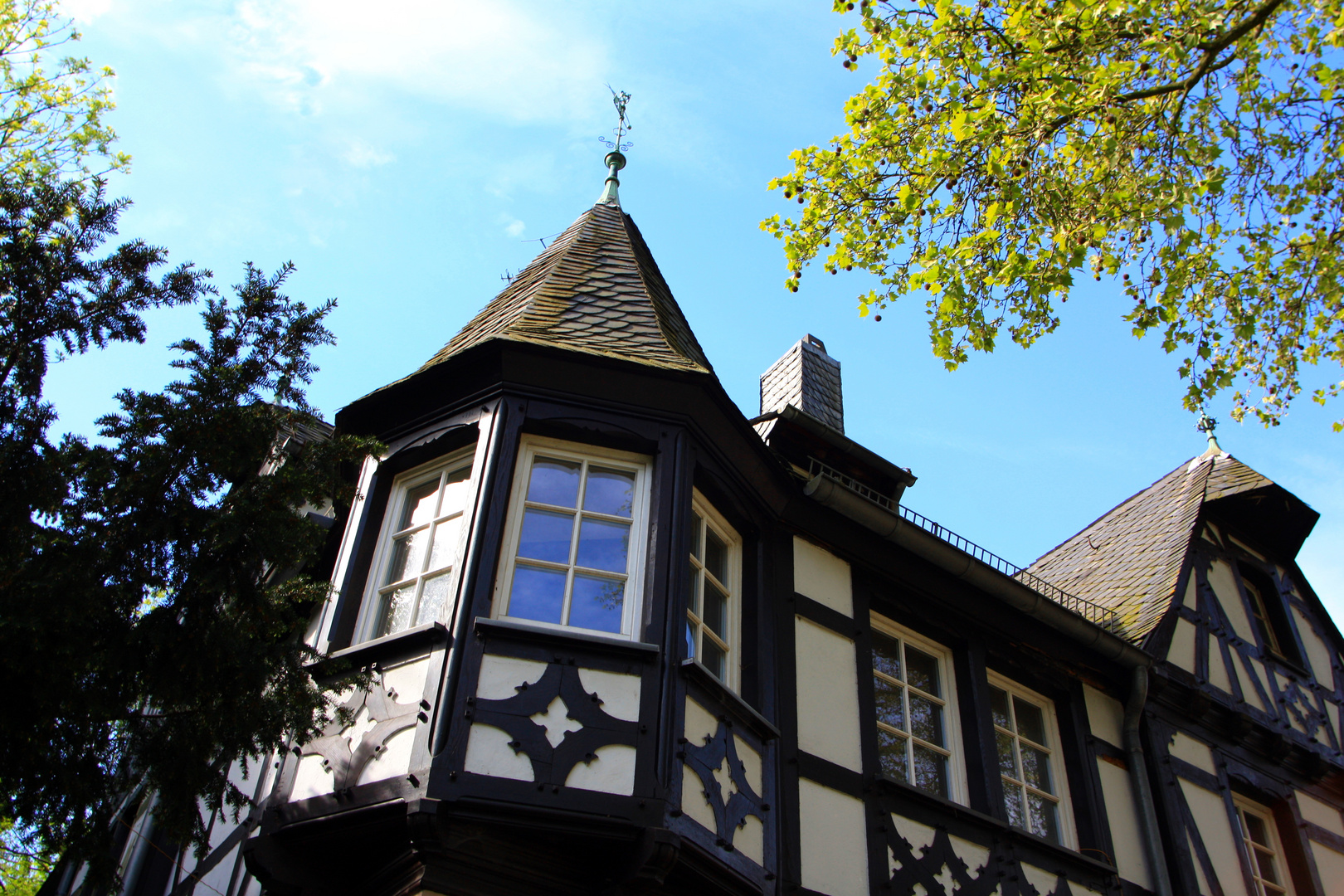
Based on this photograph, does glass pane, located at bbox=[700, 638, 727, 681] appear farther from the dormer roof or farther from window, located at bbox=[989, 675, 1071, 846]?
the dormer roof

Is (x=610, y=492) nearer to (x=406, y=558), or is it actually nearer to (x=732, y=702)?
(x=406, y=558)

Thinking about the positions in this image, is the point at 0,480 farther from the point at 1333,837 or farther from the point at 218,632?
the point at 1333,837

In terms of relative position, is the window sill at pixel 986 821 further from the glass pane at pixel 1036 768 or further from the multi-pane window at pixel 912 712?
the glass pane at pixel 1036 768

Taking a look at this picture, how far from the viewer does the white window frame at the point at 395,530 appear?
22.0ft

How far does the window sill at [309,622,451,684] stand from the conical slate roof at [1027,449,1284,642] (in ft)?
24.1

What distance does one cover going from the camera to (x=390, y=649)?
20.7ft

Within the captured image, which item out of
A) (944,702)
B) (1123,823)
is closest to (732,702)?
(944,702)

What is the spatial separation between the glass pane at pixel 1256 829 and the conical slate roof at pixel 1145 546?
1.88 m

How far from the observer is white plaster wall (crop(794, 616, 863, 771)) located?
295 inches

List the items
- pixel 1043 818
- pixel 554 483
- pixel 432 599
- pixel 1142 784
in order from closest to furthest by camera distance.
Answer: pixel 432 599, pixel 554 483, pixel 1043 818, pixel 1142 784

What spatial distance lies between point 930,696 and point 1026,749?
1143mm

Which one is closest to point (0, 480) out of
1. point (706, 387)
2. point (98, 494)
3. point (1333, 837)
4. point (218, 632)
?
point (98, 494)

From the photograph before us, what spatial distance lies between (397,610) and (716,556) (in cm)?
218

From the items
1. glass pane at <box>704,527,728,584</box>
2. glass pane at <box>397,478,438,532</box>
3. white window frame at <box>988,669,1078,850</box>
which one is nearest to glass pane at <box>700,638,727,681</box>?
glass pane at <box>704,527,728,584</box>
